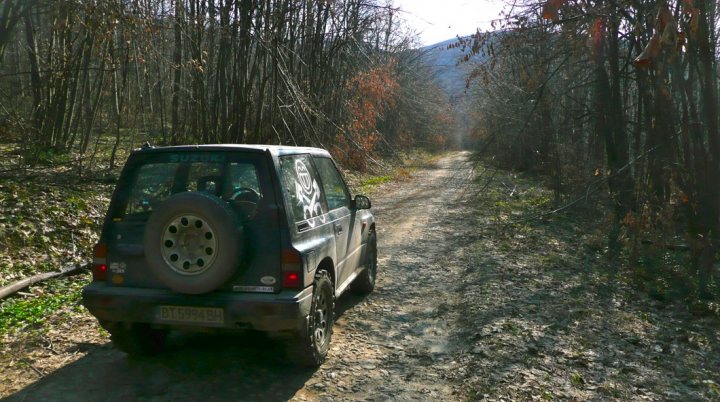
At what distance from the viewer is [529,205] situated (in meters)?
18.0

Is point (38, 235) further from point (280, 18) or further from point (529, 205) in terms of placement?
point (529, 205)

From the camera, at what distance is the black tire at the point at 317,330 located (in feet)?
15.8

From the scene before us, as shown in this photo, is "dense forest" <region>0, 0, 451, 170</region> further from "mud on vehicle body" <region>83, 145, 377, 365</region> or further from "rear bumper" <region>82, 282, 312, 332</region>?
"rear bumper" <region>82, 282, 312, 332</region>

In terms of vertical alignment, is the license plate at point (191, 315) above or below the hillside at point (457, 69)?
below

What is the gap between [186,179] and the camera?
5008 mm

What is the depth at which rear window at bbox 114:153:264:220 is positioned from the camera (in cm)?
486

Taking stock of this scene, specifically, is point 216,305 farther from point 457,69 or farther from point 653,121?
point 457,69

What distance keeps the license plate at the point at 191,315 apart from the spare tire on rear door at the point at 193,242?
0.16 metres

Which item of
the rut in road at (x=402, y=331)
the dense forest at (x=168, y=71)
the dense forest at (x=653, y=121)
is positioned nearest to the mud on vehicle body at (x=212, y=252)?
the rut in road at (x=402, y=331)


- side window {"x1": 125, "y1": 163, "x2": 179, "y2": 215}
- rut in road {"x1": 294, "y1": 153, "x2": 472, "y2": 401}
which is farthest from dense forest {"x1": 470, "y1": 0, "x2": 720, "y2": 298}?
side window {"x1": 125, "y1": 163, "x2": 179, "y2": 215}

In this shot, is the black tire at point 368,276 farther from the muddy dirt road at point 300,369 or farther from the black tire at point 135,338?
the black tire at point 135,338

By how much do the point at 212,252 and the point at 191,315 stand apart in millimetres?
522

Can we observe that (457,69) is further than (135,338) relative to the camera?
Yes

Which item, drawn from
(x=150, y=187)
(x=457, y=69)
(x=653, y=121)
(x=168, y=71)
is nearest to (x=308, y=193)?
(x=150, y=187)
